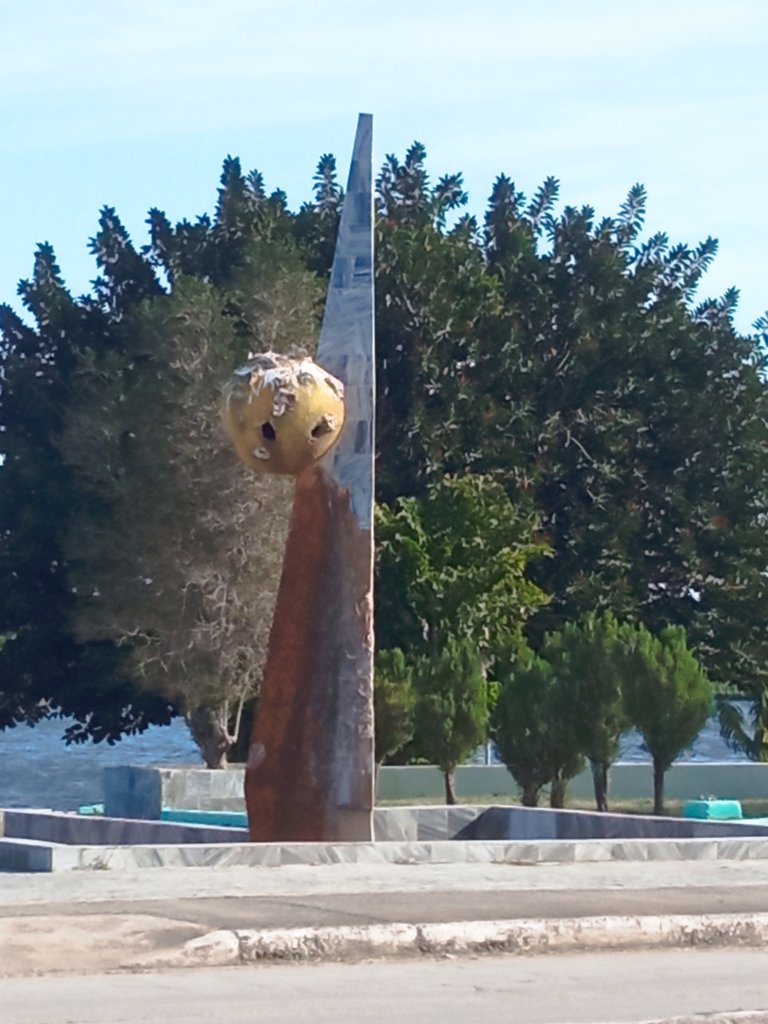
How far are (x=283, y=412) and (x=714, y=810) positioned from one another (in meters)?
11.2

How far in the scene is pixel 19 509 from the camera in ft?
130

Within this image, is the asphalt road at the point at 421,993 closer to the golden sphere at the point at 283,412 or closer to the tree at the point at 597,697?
the golden sphere at the point at 283,412

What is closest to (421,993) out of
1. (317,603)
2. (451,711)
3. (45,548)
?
(317,603)

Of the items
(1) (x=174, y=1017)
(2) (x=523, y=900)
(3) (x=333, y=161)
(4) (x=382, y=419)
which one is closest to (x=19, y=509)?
(4) (x=382, y=419)

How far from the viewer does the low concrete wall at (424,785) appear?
28297 millimetres

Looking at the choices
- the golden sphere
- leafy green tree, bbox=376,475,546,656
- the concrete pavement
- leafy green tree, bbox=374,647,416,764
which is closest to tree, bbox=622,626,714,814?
leafy green tree, bbox=374,647,416,764

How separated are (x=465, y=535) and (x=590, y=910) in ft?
76.6

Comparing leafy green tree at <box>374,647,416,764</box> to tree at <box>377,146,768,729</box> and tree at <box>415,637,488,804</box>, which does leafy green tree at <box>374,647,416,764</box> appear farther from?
tree at <box>377,146,768,729</box>

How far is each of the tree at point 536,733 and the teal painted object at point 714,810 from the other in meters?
1.57

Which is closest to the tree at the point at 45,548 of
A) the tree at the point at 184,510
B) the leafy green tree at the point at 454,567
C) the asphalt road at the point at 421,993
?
the tree at the point at 184,510

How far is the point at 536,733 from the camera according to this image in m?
25.9

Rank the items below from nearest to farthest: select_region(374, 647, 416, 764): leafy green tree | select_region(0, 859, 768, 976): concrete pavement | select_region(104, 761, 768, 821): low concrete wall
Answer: select_region(0, 859, 768, 976): concrete pavement, select_region(104, 761, 768, 821): low concrete wall, select_region(374, 647, 416, 764): leafy green tree

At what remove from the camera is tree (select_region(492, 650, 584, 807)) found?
84.8 ft

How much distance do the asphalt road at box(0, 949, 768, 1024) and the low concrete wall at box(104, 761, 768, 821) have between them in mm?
16638
